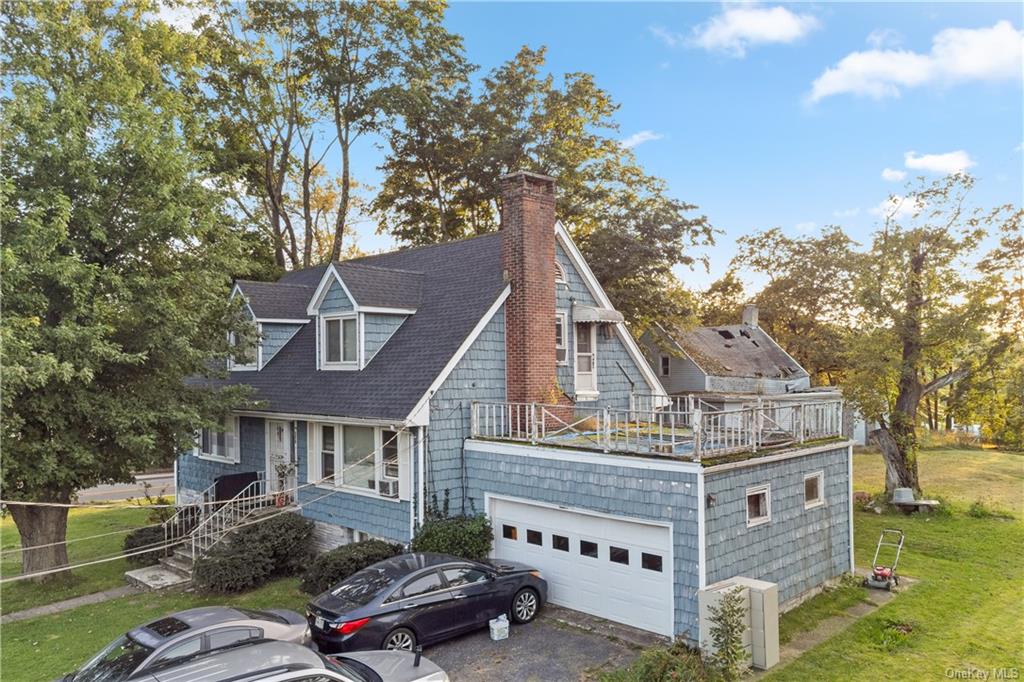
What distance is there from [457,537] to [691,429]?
5.33 meters

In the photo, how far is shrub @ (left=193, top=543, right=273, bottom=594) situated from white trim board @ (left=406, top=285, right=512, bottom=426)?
4906 mm

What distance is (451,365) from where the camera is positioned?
14.8m

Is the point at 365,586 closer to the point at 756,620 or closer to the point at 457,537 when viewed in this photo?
the point at 457,537

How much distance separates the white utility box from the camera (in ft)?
33.5

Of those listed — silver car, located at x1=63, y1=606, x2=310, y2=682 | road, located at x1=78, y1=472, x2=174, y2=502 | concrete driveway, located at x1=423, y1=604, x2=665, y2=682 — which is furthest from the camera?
road, located at x1=78, y1=472, x2=174, y2=502

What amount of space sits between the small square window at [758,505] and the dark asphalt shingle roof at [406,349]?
6.95 meters

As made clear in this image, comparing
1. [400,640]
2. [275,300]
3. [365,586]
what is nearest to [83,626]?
[365,586]

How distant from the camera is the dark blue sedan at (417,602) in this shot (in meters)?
10.1

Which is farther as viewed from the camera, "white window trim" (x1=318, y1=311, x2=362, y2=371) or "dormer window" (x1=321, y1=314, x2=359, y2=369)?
"dormer window" (x1=321, y1=314, x2=359, y2=369)

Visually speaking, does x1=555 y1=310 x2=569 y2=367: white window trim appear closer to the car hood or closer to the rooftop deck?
the rooftop deck

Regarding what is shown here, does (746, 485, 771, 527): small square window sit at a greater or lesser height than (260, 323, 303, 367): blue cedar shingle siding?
lesser

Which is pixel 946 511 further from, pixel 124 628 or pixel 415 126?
pixel 415 126

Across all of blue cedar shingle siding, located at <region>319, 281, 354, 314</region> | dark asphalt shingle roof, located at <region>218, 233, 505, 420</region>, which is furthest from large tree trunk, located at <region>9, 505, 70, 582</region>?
blue cedar shingle siding, located at <region>319, 281, 354, 314</region>

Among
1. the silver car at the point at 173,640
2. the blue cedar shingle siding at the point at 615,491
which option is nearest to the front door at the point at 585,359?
the blue cedar shingle siding at the point at 615,491
